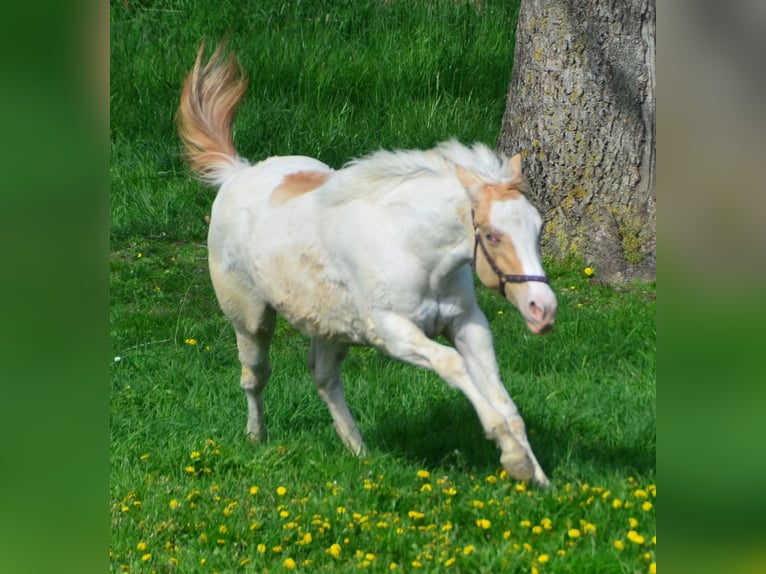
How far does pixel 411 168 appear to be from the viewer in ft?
14.4

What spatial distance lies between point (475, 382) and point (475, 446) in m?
0.77

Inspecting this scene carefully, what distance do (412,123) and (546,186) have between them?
2032 mm

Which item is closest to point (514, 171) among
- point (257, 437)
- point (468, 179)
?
Result: point (468, 179)

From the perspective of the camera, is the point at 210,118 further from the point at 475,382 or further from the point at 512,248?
the point at 512,248

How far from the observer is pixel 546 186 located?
7.71 m

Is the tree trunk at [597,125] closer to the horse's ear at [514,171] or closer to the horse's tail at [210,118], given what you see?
the horse's tail at [210,118]

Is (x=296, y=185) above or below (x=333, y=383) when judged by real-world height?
above

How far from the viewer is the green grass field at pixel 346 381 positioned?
4008 mm

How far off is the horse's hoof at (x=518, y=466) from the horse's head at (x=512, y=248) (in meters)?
0.62

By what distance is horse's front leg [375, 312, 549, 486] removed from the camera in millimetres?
4008

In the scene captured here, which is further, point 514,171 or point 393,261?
point 393,261

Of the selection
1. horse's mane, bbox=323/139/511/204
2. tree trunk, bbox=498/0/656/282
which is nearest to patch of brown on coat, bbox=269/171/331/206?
horse's mane, bbox=323/139/511/204

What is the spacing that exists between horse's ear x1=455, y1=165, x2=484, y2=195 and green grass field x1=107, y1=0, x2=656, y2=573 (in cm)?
128

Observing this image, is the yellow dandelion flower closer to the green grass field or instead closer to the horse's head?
the green grass field
